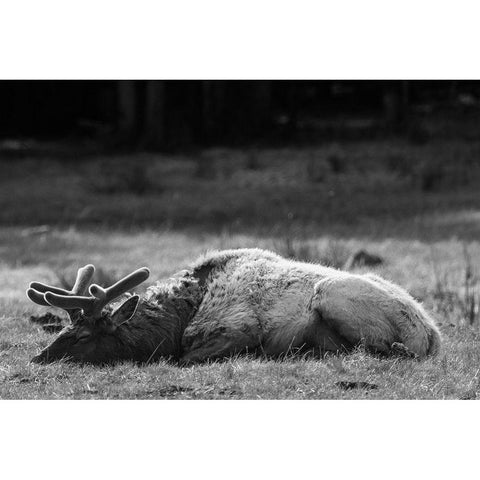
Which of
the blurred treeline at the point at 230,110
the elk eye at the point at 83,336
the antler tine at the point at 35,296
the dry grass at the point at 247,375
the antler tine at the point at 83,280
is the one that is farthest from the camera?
the blurred treeline at the point at 230,110

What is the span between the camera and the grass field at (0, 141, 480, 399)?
7445 millimetres

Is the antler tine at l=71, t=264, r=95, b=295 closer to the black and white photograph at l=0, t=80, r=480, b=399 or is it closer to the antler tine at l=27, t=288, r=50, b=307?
the black and white photograph at l=0, t=80, r=480, b=399

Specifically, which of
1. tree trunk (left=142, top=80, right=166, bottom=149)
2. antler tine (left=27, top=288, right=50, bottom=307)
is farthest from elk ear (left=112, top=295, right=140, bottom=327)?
tree trunk (left=142, top=80, right=166, bottom=149)

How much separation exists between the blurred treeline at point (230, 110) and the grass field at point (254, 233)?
1.03 meters

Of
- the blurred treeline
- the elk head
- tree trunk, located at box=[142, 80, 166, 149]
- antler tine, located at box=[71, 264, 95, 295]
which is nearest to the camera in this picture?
the elk head

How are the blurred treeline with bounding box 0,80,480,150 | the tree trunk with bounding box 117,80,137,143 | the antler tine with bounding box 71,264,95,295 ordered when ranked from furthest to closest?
the tree trunk with bounding box 117,80,137,143, the blurred treeline with bounding box 0,80,480,150, the antler tine with bounding box 71,264,95,295

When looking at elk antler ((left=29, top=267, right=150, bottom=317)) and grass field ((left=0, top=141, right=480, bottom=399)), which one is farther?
elk antler ((left=29, top=267, right=150, bottom=317))

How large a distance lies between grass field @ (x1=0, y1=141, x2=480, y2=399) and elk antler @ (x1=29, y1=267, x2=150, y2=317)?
0.44 metres

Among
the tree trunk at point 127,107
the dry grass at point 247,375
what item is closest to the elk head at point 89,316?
the dry grass at point 247,375

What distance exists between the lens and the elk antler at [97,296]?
7668 mm

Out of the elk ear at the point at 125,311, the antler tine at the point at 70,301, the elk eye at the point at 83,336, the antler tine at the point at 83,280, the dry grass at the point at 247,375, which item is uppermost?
the antler tine at the point at 83,280

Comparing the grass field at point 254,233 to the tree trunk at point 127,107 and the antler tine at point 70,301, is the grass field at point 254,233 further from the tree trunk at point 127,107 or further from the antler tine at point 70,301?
the tree trunk at point 127,107

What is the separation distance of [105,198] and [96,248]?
3.57m

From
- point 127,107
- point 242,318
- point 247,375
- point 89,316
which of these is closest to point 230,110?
Answer: point 127,107
